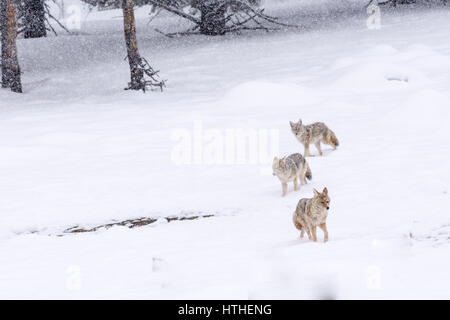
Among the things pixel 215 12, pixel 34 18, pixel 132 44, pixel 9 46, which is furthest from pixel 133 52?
pixel 34 18

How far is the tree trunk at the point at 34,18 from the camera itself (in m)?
28.8

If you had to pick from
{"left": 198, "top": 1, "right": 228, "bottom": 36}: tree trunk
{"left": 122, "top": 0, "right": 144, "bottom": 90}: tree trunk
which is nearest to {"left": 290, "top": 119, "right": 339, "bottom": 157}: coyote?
{"left": 122, "top": 0, "right": 144, "bottom": 90}: tree trunk

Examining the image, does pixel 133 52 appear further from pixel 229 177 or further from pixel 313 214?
pixel 313 214

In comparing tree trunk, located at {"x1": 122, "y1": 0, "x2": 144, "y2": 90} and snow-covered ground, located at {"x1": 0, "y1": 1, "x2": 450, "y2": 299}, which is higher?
tree trunk, located at {"x1": 122, "y1": 0, "x2": 144, "y2": 90}

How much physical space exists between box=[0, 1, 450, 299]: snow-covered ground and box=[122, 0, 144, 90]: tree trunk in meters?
0.44

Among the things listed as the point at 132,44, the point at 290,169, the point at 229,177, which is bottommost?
the point at 229,177

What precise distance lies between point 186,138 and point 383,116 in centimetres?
413

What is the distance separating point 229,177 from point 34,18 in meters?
20.3

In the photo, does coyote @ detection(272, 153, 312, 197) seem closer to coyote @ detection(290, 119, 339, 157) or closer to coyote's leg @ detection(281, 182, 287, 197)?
coyote's leg @ detection(281, 182, 287, 197)

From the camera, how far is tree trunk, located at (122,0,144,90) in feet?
63.6

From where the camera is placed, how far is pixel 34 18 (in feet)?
97.3

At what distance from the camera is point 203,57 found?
82.1 feet

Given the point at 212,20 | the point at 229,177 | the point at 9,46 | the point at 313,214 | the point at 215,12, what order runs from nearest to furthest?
the point at 313,214
the point at 229,177
the point at 9,46
the point at 215,12
the point at 212,20

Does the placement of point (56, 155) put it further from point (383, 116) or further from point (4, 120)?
point (383, 116)
